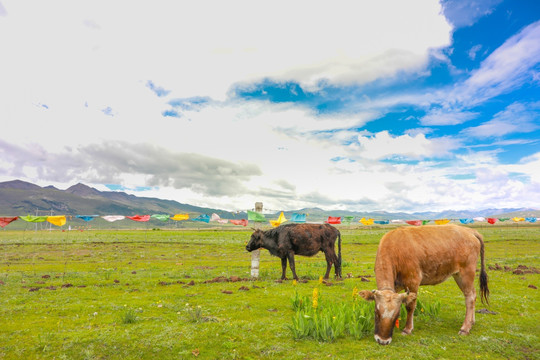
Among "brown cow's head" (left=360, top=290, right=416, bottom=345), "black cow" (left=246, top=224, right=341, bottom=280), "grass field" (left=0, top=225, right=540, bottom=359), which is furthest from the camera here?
"black cow" (left=246, top=224, right=341, bottom=280)

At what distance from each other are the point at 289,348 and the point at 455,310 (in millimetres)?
8371

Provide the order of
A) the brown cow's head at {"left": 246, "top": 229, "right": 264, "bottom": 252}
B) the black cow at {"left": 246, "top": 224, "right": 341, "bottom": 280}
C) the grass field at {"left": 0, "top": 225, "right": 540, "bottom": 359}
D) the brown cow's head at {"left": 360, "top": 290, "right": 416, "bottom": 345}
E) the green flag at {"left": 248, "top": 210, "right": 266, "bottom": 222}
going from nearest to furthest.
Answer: the grass field at {"left": 0, "top": 225, "right": 540, "bottom": 359}, the brown cow's head at {"left": 360, "top": 290, "right": 416, "bottom": 345}, the black cow at {"left": 246, "top": 224, "right": 341, "bottom": 280}, the brown cow's head at {"left": 246, "top": 229, "right": 264, "bottom": 252}, the green flag at {"left": 248, "top": 210, "right": 266, "bottom": 222}

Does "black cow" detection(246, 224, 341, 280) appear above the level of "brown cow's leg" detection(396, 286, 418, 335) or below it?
above

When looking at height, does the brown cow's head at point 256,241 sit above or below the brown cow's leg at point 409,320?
above

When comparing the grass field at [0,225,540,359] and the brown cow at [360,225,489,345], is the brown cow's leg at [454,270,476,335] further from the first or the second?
the grass field at [0,225,540,359]

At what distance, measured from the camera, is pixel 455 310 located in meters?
12.2

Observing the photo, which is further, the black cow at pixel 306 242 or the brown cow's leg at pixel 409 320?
the black cow at pixel 306 242

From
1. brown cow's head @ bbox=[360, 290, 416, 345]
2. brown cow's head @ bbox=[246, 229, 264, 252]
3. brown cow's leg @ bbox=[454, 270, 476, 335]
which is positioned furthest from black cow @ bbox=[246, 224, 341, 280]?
brown cow's head @ bbox=[360, 290, 416, 345]

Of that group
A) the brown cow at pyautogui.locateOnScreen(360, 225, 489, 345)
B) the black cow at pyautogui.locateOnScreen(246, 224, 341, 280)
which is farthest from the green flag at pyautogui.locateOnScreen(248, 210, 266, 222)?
the brown cow at pyautogui.locateOnScreen(360, 225, 489, 345)

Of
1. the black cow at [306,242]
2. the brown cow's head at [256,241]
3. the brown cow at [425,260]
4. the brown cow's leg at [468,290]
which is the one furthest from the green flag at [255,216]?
the brown cow's leg at [468,290]

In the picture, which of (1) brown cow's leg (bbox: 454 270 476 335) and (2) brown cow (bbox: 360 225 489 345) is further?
(1) brown cow's leg (bbox: 454 270 476 335)

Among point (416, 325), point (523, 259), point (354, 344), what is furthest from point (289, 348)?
→ point (523, 259)

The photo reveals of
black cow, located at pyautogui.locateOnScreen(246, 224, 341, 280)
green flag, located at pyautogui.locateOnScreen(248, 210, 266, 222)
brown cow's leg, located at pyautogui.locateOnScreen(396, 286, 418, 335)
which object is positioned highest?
green flag, located at pyautogui.locateOnScreen(248, 210, 266, 222)

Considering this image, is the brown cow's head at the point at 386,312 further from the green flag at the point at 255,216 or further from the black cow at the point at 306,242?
the green flag at the point at 255,216
